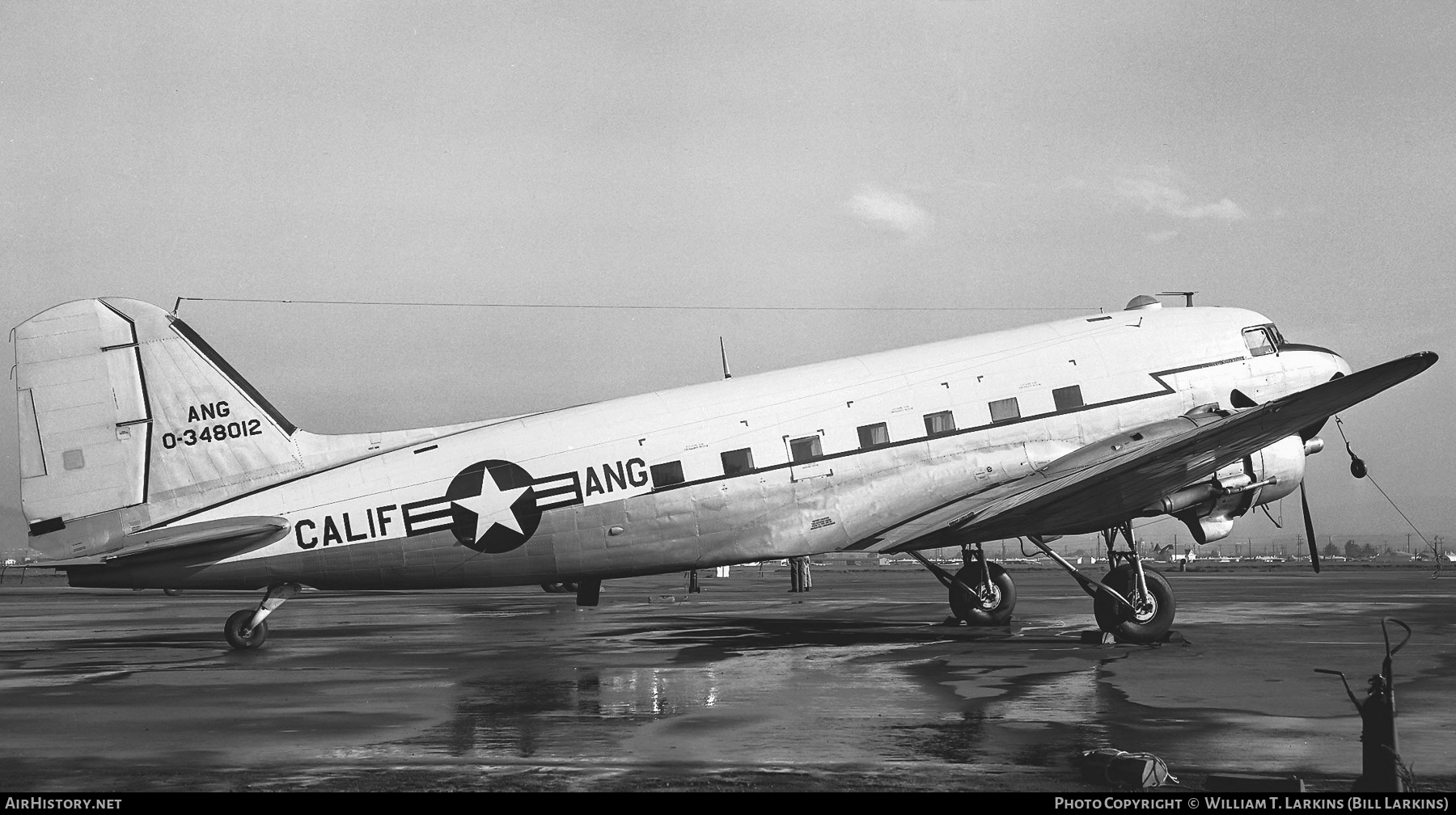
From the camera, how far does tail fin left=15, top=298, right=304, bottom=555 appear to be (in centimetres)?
1662

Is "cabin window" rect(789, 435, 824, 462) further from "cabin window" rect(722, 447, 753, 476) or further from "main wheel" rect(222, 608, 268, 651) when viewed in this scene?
"main wheel" rect(222, 608, 268, 651)

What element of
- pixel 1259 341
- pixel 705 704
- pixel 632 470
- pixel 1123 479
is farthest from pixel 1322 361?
pixel 705 704

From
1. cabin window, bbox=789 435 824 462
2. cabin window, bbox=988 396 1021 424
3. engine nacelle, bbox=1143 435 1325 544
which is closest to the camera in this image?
cabin window, bbox=789 435 824 462

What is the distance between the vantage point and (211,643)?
783 inches

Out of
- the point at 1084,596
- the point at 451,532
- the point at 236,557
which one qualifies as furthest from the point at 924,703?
the point at 1084,596

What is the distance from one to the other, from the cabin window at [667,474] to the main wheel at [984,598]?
6753 mm

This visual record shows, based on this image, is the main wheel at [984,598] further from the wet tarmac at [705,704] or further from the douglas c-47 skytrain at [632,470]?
the douglas c-47 skytrain at [632,470]

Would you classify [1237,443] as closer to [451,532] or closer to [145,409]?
[451,532]

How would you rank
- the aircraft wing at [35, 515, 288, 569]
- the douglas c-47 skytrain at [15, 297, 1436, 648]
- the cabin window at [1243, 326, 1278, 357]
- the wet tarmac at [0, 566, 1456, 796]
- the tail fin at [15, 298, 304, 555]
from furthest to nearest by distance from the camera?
the cabin window at [1243, 326, 1278, 357], the tail fin at [15, 298, 304, 555], the douglas c-47 skytrain at [15, 297, 1436, 648], the aircraft wing at [35, 515, 288, 569], the wet tarmac at [0, 566, 1456, 796]

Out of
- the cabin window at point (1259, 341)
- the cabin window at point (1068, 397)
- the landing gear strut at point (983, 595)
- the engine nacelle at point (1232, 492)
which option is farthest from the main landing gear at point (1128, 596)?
the cabin window at point (1259, 341)

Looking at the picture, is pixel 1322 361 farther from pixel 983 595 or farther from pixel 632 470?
pixel 632 470

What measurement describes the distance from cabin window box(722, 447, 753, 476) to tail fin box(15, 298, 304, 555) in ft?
21.7

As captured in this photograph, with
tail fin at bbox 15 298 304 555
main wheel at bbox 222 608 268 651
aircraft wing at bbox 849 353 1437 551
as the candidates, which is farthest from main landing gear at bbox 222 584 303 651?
aircraft wing at bbox 849 353 1437 551

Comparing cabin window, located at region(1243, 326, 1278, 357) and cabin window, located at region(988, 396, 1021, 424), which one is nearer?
cabin window, located at region(988, 396, 1021, 424)
